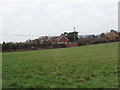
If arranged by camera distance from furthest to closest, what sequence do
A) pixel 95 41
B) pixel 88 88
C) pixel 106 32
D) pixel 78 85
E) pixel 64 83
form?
pixel 106 32 → pixel 95 41 → pixel 64 83 → pixel 78 85 → pixel 88 88

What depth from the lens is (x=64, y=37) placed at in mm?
104875

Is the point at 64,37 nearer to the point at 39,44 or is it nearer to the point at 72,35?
the point at 72,35

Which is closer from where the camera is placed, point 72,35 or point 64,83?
point 64,83

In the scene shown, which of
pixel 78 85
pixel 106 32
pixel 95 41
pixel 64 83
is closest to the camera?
pixel 78 85

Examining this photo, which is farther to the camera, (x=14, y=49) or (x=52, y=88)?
(x=14, y=49)

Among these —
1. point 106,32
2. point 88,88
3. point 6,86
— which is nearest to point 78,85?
point 88,88

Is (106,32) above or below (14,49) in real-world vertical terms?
above

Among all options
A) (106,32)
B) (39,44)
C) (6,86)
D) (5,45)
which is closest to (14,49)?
(5,45)

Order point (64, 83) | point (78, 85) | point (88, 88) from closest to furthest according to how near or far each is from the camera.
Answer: point (88, 88)
point (78, 85)
point (64, 83)

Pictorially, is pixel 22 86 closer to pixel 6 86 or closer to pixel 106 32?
pixel 6 86

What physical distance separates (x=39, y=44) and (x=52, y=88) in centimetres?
6564

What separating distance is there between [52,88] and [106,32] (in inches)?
4425

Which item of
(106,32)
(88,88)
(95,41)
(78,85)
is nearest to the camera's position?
(88,88)

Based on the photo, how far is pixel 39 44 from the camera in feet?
238
